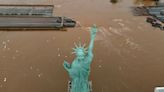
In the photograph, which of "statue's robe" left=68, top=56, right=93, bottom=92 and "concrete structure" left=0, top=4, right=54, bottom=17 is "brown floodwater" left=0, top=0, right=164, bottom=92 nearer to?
"concrete structure" left=0, top=4, right=54, bottom=17

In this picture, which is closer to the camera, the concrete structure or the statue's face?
the statue's face

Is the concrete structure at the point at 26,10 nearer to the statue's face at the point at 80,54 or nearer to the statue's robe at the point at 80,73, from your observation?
the statue's robe at the point at 80,73

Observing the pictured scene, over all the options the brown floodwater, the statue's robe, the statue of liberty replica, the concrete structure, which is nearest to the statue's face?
the statue of liberty replica

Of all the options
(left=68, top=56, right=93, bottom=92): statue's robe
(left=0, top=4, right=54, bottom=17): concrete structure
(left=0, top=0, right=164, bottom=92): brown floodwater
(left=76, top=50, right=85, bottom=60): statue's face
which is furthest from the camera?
(left=0, top=4, right=54, bottom=17): concrete structure

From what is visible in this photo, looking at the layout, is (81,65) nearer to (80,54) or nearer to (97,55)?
(80,54)

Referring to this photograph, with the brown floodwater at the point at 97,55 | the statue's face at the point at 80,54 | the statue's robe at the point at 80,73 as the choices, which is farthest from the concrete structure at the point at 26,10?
the statue's face at the point at 80,54

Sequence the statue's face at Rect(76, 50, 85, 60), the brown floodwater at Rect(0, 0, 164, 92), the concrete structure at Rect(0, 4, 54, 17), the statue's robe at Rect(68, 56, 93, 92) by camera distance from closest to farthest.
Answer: the statue's face at Rect(76, 50, 85, 60)
the statue's robe at Rect(68, 56, 93, 92)
the brown floodwater at Rect(0, 0, 164, 92)
the concrete structure at Rect(0, 4, 54, 17)
